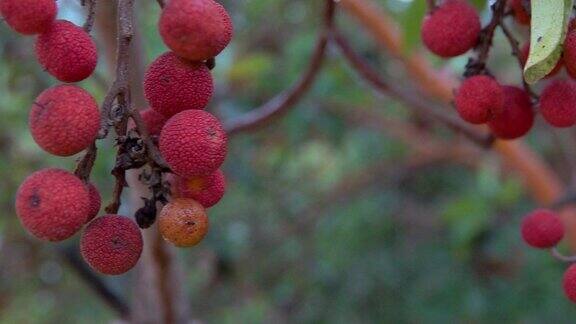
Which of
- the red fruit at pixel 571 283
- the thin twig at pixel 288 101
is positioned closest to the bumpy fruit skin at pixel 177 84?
the red fruit at pixel 571 283

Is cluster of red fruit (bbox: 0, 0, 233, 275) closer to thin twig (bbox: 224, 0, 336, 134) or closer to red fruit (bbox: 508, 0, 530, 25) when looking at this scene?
red fruit (bbox: 508, 0, 530, 25)

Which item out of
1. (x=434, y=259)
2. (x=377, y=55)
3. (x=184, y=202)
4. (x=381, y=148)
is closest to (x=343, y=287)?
(x=434, y=259)

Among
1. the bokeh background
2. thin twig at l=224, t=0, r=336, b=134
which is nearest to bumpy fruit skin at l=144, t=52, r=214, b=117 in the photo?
thin twig at l=224, t=0, r=336, b=134

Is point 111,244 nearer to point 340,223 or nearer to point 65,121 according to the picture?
point 65,121

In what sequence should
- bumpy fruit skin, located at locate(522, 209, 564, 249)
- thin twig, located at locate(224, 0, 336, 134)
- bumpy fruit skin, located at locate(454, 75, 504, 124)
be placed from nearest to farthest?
bumpy fruit skin, located at locate(454, 75, 504, 124)
bumpy fruit skin, located at locate(522, 209, 564, 249)
thin twig, located at locate(224, 0, 336, 134)

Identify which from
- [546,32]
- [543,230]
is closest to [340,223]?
[543,230]

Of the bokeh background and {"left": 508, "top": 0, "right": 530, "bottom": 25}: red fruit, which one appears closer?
{"left": 508, "top": 0, "right": 530, "bottom": 25}: red fruit
